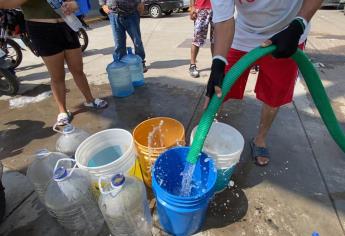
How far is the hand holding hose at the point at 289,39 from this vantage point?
5.01ft

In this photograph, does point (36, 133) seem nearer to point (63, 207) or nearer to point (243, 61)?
point (63, 207)

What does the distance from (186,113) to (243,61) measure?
65.7 inches

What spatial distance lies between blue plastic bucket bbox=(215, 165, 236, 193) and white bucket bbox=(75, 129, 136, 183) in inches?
24.6

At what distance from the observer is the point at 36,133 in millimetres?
3057

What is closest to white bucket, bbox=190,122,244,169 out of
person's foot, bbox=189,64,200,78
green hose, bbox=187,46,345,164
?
green hose, bbox=187,46,345,164

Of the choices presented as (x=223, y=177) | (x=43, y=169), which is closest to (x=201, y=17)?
(x=223, y=177)

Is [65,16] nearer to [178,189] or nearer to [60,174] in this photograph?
[60,174]

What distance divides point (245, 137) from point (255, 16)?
1.27m

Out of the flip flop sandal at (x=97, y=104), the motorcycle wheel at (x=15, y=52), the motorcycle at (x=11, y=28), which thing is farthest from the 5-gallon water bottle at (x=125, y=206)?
the motorcycle wheel at (x=15, y=52)

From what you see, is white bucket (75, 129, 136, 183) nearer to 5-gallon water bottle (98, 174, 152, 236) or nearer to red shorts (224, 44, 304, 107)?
5-gallon water bottle (98, 174, 152, 236)

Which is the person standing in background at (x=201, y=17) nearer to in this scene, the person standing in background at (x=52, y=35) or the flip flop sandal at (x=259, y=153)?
the person standing in background at (x=52, y=35)

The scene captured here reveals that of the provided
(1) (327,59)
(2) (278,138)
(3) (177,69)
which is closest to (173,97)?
(3) (177,69)

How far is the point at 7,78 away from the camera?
380 centimetres

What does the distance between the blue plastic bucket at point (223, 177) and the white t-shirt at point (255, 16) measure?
36.7 inches
